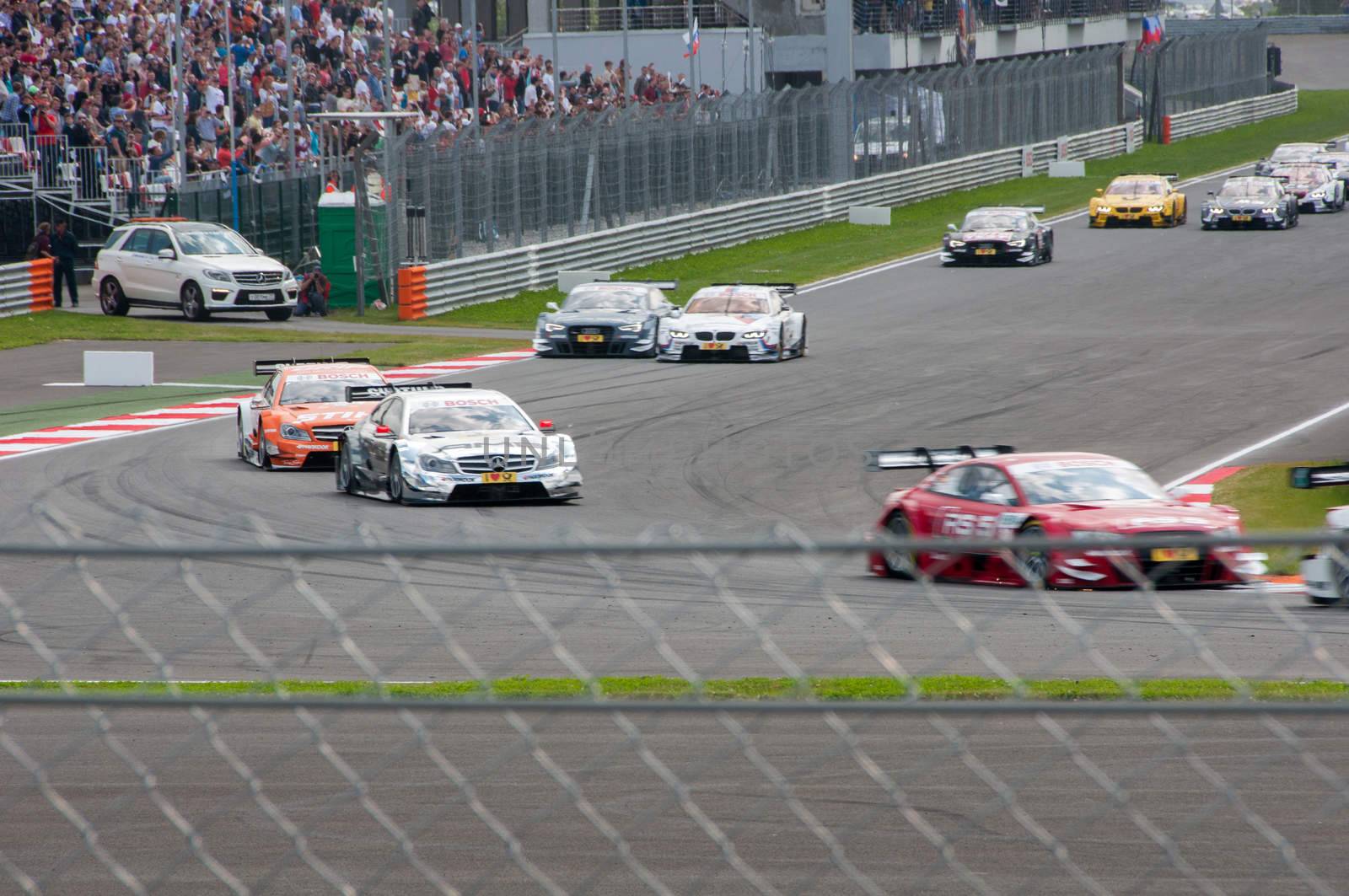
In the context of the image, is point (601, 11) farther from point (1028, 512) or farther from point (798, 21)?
point (1028, 512)

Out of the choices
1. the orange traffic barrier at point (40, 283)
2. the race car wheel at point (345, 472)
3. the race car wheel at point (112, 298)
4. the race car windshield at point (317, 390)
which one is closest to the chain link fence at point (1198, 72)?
the race car wheel at point (112, 298)

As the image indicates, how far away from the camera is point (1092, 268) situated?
4153cm

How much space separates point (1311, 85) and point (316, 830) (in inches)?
A: 4203

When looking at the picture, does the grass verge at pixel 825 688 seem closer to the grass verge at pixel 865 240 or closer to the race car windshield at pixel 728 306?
the race car windshield at pixel 728 306

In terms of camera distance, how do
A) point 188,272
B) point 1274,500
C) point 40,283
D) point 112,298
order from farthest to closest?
point 112,298, point 40,283, point 188,272, point 1274,500

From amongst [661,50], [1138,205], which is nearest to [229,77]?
[1138,205]

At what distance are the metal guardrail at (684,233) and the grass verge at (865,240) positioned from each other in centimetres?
29

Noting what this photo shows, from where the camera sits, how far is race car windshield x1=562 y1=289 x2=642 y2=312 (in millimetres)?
29938

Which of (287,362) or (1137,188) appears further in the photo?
(1137,188)

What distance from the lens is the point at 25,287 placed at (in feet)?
114

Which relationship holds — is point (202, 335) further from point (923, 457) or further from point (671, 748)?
point (671, 748)

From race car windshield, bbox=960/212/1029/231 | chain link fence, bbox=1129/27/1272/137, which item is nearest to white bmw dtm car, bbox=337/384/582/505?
race car windshield, bbox=960/212/1029/231

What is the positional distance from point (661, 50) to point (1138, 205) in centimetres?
2424

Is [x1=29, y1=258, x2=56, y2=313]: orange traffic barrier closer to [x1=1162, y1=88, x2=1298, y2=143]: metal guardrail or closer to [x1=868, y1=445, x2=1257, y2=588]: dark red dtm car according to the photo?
[x1=868, y1=445, x2=1257, y2=588]: dark red dtm car
